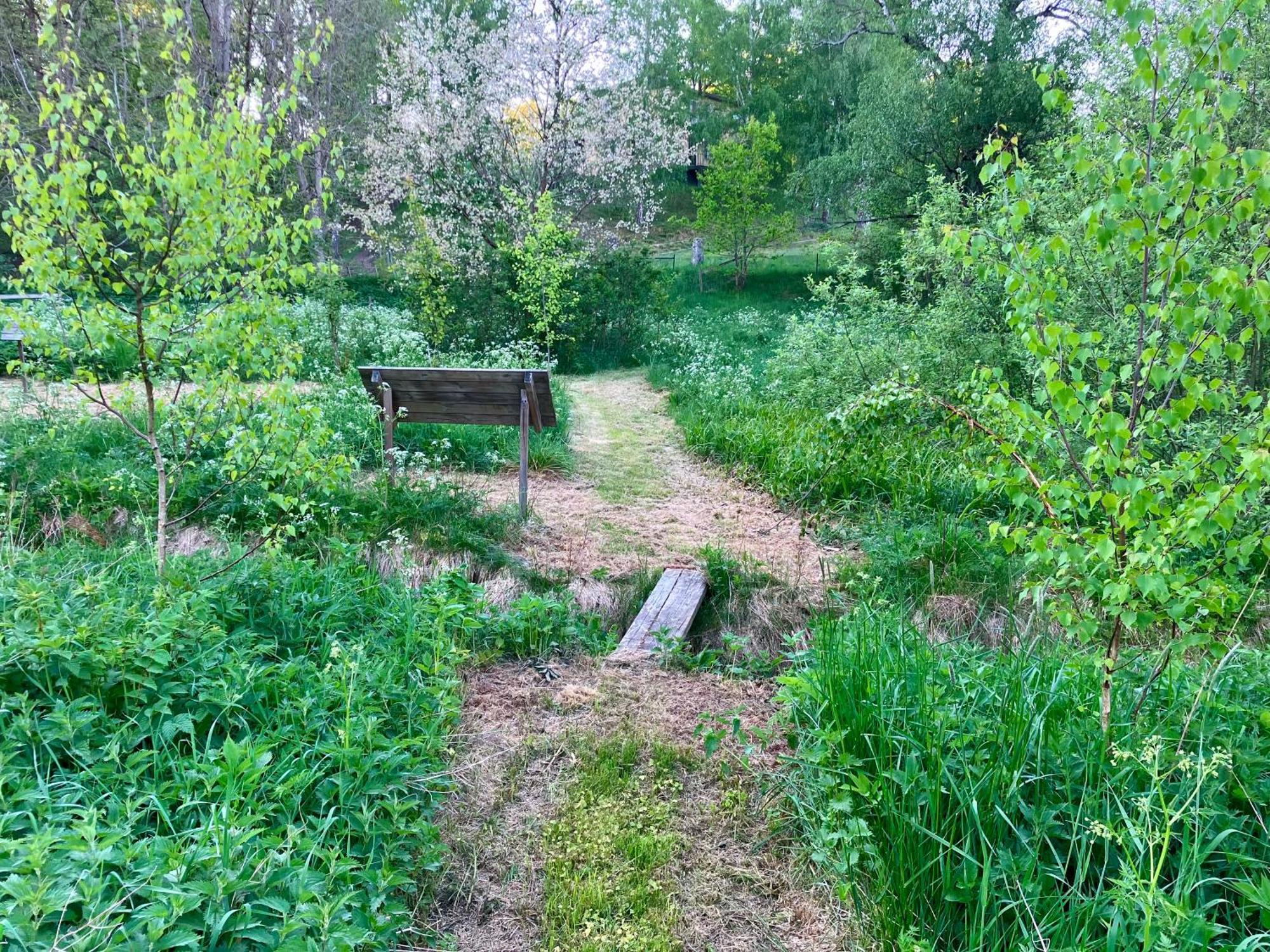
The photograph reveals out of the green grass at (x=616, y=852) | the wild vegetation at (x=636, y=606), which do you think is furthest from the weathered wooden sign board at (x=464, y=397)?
the green grass at (x=616, y=852)

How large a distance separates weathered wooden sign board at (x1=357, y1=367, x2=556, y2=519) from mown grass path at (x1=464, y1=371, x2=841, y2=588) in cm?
54

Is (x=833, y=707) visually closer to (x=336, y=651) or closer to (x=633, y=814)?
(x=633, y=814)

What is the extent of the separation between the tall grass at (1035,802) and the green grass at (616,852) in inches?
20.7

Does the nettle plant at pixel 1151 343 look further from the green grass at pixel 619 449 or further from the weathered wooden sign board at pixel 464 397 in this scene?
the green grass at pixel 619 449

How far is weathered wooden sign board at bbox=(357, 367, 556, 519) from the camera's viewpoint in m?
6.03

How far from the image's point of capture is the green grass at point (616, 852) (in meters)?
2.24

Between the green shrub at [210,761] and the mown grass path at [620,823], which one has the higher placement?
the green shrub at [210,761]

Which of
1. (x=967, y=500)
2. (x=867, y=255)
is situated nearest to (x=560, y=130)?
(x=867, y=255)

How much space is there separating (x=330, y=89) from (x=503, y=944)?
2417cm

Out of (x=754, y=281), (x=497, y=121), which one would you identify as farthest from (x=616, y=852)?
(x=754, y=281)

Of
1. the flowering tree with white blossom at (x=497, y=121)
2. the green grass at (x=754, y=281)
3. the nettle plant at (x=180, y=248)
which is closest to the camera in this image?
the nettle plant at (x=180, y=248)

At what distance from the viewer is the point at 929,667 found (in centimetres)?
292

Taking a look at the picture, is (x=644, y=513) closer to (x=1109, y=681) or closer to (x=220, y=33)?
(x=1109, y=681)

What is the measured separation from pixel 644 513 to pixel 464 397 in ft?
6.03
